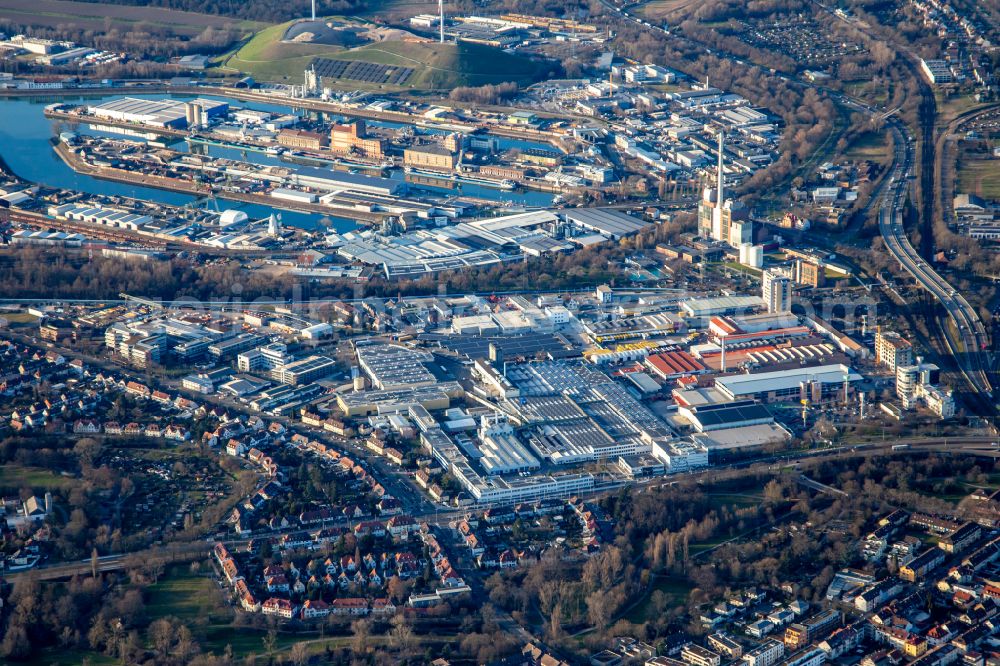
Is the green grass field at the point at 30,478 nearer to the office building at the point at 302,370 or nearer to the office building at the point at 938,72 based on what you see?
the office building at the point at 302,370

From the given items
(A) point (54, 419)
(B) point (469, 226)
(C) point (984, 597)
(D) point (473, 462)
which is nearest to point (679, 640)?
(C) point (984, 597)

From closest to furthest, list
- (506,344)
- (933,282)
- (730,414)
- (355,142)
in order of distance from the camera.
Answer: (730,414), (506,344), (933,282), (355,142)

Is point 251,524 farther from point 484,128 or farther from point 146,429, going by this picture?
point 484,128

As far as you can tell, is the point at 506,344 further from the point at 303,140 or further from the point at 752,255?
the point at 303,140

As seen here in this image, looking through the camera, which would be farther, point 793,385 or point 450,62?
point 450,62

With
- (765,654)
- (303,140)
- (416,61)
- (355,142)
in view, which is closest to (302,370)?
(765,654)

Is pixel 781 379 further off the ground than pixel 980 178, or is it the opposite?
pixel 980 178

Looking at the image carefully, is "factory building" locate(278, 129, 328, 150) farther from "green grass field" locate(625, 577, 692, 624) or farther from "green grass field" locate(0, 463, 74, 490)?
"green grass field" locate(625, 577, 692, 624)

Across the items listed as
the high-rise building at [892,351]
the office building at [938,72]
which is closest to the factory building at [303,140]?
the office building at [938,72]
